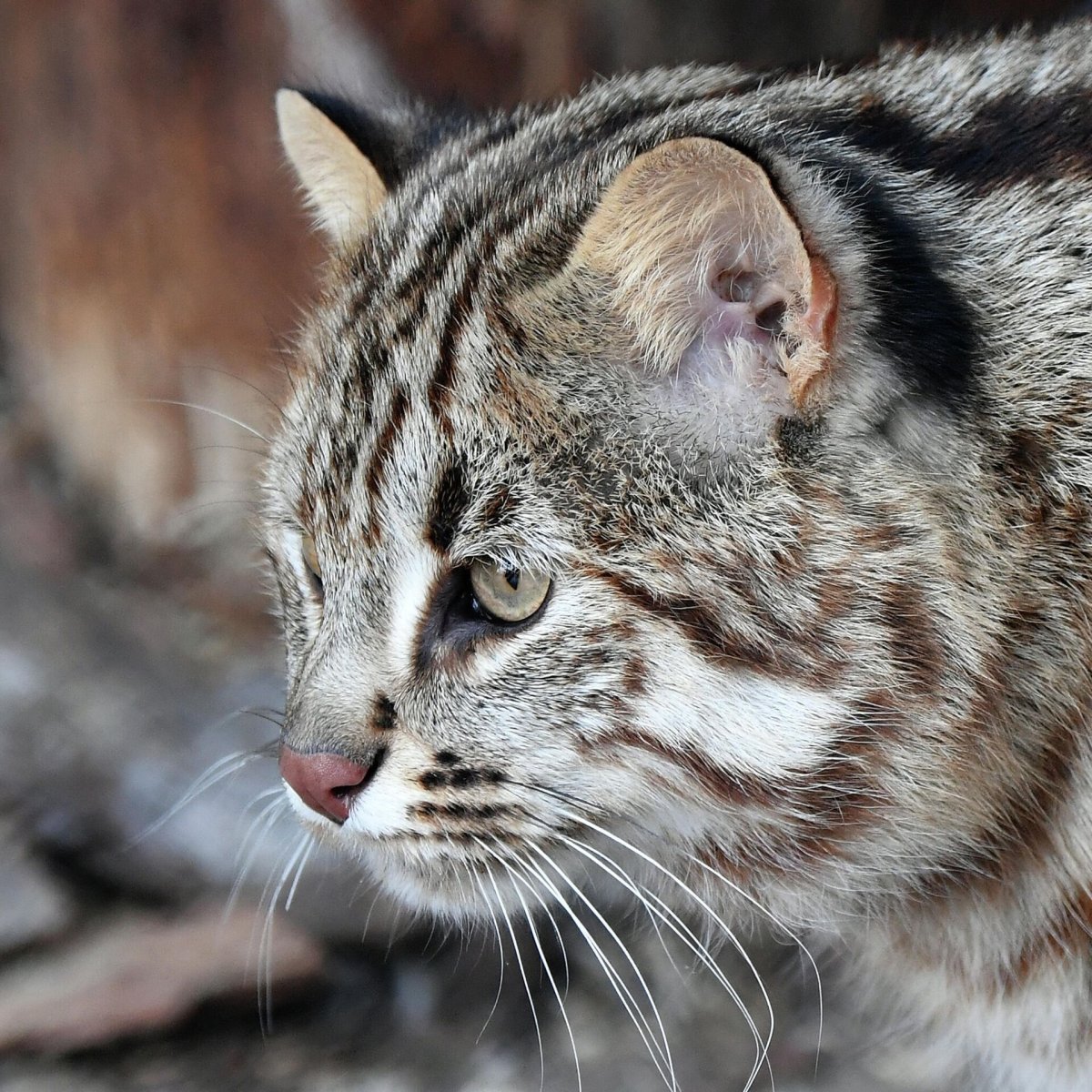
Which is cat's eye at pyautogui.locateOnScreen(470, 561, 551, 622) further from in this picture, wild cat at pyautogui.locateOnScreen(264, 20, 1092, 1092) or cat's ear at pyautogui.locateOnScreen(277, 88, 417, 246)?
cat's ear at pyautogui.locateOnScreen(277, 88, 417, 246)

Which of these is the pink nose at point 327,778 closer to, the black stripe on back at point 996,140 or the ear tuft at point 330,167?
the ear tuft at point 330,167

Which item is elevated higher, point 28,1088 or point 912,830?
point 912,830

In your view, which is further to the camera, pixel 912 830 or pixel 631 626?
pixel 912 830

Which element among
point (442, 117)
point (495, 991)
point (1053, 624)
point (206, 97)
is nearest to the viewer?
point (1053, 624)

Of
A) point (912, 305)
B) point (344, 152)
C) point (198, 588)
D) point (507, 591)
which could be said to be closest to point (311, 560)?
point (507, 591)

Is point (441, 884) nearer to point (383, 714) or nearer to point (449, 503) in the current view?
point (383, 714)

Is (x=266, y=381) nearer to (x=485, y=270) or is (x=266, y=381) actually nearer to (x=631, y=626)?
(x=485, y=270)

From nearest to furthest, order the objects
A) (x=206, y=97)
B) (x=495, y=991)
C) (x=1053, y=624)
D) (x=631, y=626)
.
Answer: (x=631, y=626)
(x=1053, y=624)
(x=495, y=991)
(x=206, y=97)

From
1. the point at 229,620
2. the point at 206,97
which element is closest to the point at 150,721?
the point at 229,620
